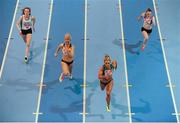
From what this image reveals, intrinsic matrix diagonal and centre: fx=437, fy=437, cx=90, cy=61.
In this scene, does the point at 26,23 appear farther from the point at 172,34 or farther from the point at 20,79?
the point at 172,34

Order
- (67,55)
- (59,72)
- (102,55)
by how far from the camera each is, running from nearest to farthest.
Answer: (67,55) → (59,72) → (102,55)

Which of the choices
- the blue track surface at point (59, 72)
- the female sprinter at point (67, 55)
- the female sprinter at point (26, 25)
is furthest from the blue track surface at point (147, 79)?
the female sprinter at point (26, 25)

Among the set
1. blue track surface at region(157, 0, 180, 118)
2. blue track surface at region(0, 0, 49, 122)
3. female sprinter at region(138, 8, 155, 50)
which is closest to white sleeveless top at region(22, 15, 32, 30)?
blue track surface at region(0, 0, 49, 122)

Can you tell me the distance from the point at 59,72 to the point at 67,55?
4.74ft

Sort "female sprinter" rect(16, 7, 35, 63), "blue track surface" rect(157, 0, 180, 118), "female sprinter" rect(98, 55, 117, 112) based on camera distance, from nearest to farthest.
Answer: "female sprinter" rect(98, 55, 117, 112) < "female sprinter" rect(16, 7, 35, 63) < "blue track surface" rect(157, 0, 180, 118)

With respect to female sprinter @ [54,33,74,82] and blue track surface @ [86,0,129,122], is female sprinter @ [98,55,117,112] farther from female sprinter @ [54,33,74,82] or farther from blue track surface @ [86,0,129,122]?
female sprinter @ [54,33,74,82]

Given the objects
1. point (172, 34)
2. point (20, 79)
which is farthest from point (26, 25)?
point (172, 34)

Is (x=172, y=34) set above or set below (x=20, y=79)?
above

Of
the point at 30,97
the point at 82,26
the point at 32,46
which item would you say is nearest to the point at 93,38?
the point at 82,26

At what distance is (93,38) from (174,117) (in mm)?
4718

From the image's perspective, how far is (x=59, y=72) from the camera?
584 inches

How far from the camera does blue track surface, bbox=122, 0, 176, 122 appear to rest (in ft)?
43.8

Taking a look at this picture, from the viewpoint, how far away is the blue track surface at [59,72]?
1338cm

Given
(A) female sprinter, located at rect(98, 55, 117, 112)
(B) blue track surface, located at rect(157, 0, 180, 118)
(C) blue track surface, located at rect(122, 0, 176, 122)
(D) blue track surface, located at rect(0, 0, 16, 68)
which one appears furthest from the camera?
(D) blue track surface, located at rect(0, 0, 16, 68)
